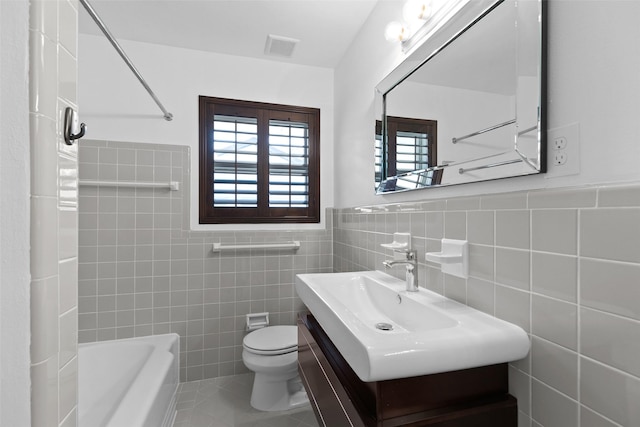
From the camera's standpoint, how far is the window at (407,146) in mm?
1278

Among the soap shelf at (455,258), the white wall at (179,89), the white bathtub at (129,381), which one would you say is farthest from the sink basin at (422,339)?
the white wall at (179,89)

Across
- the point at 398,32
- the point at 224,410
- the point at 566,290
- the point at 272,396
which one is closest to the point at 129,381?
the point at 224,410

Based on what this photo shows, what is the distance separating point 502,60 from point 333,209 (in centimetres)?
159

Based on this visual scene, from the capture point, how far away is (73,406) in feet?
2.01

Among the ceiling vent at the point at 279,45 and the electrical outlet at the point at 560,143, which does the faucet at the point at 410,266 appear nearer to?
the electrical outlet at the point at 560,143

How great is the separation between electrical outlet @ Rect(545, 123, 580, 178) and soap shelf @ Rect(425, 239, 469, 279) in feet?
1.12

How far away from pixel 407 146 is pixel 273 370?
1.44 metres

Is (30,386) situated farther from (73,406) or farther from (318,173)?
(318,173)

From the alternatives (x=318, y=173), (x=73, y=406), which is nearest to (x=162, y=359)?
(x=73, y=406)

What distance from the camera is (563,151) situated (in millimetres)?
746

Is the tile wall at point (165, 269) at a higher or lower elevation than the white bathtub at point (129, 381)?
higher

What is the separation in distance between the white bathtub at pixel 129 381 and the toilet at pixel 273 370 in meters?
0.47

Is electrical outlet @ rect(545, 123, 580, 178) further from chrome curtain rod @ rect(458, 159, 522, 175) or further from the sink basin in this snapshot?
the sink basin

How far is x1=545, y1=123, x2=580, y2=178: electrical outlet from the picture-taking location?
0.72 metres
